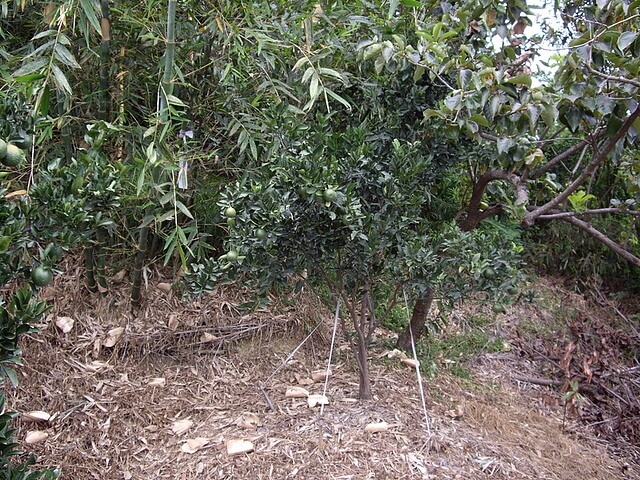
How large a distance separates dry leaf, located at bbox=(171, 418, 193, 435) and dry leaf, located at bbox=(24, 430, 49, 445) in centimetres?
49

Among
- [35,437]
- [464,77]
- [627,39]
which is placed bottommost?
[35,437]

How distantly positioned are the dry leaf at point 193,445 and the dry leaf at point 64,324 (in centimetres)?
90

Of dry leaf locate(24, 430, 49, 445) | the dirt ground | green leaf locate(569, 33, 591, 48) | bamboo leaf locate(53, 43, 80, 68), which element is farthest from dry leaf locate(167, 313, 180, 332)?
green leaf locate(569, 33, 591, 48)

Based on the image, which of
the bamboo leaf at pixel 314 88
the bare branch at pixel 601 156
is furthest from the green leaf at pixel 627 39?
the bamboo leaf at pixel 314 88

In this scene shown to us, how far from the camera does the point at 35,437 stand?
214 cm

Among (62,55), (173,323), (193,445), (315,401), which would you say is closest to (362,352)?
(315,401)

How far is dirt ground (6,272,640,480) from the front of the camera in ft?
6.86

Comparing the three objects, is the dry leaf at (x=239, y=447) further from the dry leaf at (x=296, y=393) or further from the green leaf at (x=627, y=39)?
the green leaf at (x=627, y=39)

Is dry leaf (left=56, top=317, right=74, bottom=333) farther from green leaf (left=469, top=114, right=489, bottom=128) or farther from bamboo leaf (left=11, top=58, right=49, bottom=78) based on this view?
green leaf (left=469, top=114, right=489, bottom=128)

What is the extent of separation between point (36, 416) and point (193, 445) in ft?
2.14

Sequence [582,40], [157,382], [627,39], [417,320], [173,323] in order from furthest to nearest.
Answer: [417,320], [173,323], [157,382], [582,40], [627,39]

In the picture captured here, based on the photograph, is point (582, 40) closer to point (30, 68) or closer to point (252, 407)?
point (30, 68)

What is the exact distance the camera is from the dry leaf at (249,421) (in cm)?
228

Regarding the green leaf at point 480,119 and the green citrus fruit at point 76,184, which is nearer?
the green citrus fruit at point 76,184
